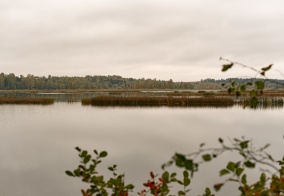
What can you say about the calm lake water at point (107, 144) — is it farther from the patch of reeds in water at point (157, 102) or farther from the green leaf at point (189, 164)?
the patch of reeds in water at point (157, 102)

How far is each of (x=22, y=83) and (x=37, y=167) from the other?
160 meters

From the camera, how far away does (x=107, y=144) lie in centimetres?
1711

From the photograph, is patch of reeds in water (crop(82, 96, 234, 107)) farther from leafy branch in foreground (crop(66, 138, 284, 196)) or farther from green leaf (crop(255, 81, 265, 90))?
green leaf (crop(255, 81, 265, 90))

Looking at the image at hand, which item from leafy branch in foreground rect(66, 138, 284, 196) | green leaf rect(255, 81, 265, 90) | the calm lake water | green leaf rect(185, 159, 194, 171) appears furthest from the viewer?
the calm lake water

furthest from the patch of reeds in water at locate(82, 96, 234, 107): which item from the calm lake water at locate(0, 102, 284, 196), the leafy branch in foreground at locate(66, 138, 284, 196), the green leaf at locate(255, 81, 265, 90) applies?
the green leaf at locate(255, 81, 265, 90)

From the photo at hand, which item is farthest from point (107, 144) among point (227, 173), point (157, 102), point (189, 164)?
point (157, 102)

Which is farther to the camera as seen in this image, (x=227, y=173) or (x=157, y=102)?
(x=157, y=102)

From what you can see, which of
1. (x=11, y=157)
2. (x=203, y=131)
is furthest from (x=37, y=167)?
(x=203, y=131)

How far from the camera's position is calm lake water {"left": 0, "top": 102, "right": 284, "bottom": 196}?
1117 cm

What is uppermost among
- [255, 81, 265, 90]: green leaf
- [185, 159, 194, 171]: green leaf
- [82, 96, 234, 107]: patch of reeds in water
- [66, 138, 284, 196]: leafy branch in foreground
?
[255, 81, 265, 90]: green leaf

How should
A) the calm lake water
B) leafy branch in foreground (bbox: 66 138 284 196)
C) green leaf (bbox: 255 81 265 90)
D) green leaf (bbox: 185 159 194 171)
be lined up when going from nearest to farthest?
green leaf (bbox: 185 159 194 171)
leafy branch in foreground (bbox: 66 138 284 196)
green leaf (bbox: 255 81 265 90)
the calm lake water

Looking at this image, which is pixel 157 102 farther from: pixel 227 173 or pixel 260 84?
pixel 227 173

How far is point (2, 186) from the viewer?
10.7m

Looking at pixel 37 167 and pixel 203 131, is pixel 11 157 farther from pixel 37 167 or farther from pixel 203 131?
pixel 203 131
